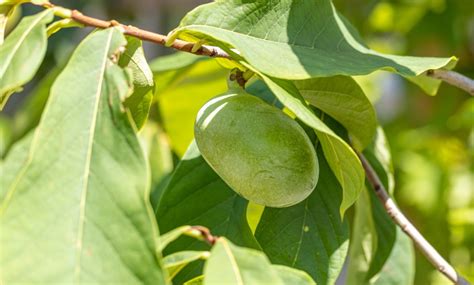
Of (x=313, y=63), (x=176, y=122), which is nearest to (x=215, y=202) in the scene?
(x=313, y=63)

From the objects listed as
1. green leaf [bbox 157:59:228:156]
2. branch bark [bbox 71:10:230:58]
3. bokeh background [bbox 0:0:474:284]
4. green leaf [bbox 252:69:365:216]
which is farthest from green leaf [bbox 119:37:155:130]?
bokeh background [bbox 0:0:474:284]

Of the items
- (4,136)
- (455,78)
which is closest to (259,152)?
(455,78)

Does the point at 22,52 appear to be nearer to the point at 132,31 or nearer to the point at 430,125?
the point at 132,31

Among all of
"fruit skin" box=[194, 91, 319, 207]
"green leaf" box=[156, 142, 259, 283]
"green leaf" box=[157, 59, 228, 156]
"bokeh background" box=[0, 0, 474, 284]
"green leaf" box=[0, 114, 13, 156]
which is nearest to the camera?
"fruit skin" box=[194, 91, 319, 207]

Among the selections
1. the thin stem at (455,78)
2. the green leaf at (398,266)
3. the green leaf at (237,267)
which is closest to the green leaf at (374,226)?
the green leaf at (398,266)

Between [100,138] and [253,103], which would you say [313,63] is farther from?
[100,138]

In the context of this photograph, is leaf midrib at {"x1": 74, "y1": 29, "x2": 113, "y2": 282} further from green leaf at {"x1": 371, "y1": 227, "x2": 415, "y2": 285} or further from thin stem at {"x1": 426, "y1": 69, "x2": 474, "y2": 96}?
green leaf at {"x1": 371, "y1": 227, "x2": 415, "y2": 285}

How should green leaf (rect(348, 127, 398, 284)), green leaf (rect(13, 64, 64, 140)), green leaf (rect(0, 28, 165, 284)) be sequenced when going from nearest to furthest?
1. green leaf (rect(0, 28, 165, 284))
2. green leaf (rect(348, 127, 398, 284))
3. green leaf (rect(13, 64, 64, 140))
